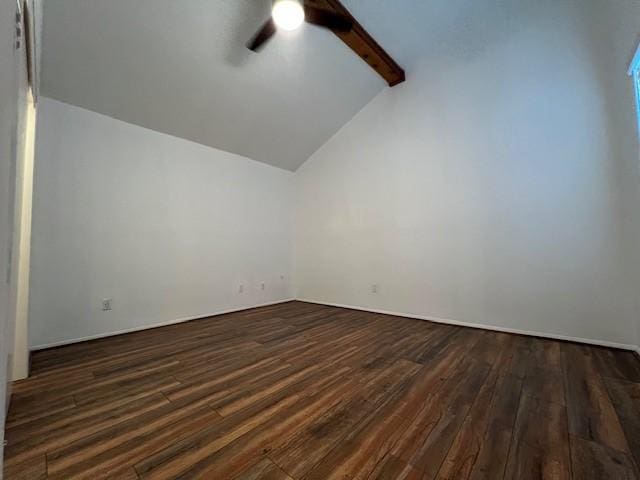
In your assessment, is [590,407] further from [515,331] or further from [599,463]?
[515,331]

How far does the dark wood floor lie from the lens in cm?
106

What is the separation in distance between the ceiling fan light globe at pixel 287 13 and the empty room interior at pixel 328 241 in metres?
0.02

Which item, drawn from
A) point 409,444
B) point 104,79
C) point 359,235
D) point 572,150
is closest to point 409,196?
point 359,235

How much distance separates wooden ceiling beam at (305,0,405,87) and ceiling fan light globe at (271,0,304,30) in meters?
0.49

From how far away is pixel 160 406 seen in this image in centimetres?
147

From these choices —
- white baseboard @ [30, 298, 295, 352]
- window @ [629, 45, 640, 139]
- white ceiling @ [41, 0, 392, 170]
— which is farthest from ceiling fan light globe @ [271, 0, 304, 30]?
white baseboard @ [30, 298, 295, 352]

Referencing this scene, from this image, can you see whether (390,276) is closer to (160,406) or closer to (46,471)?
(160,406)

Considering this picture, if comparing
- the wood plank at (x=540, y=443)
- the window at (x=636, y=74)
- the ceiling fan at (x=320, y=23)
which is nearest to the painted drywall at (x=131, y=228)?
the ceiling fan at (x=320, y=23)

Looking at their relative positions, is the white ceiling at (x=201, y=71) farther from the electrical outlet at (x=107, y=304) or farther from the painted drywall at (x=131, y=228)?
the electrical outlet at (x=107, y=304)

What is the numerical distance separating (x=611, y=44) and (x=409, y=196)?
2.19 metres

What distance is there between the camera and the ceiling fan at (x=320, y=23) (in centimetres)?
194

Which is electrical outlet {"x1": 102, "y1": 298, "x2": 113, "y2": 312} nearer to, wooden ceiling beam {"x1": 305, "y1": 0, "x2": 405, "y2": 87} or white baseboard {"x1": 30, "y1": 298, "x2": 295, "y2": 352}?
white baseboard {"x1": 30, "y1": 298, "x2": 295, "y2": 352}

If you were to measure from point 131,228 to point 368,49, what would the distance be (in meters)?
3.53

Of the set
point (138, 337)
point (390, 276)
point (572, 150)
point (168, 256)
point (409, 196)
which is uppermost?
point (572, 150)
